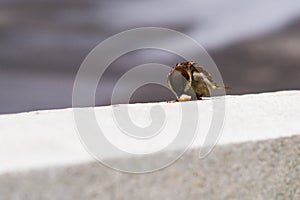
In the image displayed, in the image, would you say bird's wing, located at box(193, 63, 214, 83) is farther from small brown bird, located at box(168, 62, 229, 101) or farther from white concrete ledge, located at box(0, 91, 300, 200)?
white concrete ledge, located at box(0, 91, 300, 200)

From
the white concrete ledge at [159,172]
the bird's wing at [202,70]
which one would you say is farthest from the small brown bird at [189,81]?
the white concrete ledge at [159,172]

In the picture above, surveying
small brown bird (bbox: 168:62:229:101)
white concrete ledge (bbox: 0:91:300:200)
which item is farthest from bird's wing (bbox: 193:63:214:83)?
white concrete ledge (bbox: 0:91:300:200)

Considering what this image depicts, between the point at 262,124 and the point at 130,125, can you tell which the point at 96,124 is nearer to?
the point at 130,125

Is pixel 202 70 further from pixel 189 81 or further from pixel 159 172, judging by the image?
pixel 159 172

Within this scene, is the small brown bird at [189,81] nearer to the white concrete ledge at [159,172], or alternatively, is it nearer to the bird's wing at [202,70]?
the bird's wing at [202,70]

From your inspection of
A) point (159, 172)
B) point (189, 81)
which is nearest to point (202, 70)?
point (189, 81)

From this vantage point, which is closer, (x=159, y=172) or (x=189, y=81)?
(x=159, y=172)
